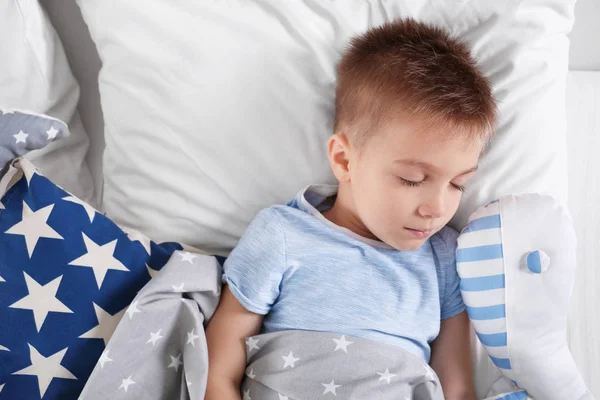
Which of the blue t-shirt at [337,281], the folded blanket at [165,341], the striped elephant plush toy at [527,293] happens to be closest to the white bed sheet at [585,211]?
the striped elephant plush toy at [527,293]

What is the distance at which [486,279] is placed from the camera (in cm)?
96

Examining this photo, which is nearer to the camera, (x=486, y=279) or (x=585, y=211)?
(x=486, y=279)

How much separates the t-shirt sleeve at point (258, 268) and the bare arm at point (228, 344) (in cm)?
3

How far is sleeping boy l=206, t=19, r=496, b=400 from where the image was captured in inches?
35.5

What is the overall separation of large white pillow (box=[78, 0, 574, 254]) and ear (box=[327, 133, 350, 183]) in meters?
0.09

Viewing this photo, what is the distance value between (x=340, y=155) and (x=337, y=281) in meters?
0.21

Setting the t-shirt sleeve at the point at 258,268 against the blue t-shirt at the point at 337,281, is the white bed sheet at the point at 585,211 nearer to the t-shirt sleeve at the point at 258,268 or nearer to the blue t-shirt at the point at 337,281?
the blue t-shirt at the point at 337,281

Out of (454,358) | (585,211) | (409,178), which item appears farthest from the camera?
(585,211)

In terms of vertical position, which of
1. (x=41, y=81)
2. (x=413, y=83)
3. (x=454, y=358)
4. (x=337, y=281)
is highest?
(x=413, y=83)

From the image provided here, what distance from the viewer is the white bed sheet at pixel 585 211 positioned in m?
1.07

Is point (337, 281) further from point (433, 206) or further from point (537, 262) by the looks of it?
point (537, 262)

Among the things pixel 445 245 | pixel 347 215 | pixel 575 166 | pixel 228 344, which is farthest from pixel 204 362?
pixel 575 166

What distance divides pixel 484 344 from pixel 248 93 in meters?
0.59

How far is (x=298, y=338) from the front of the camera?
951 millimetres
